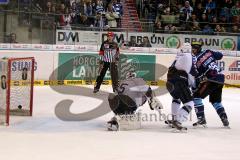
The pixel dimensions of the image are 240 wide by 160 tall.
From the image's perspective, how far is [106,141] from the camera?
8.16 m

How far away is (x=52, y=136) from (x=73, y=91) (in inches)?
226

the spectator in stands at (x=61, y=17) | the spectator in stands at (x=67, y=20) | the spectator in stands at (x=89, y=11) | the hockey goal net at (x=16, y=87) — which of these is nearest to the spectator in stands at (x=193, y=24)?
the spectator in stands at (x=89, y=11)

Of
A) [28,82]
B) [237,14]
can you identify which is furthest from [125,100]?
[237,14]

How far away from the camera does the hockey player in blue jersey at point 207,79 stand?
9672 mm

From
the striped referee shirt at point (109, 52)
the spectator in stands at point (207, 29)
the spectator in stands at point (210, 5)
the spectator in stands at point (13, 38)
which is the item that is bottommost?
the striped referee shirt at point (109, 52)

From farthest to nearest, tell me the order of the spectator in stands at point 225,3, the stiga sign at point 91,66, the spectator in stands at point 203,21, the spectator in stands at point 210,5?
the spectator in stands at point 225,3, the spectator in stands at point 210,5, the spectator in stands at point 203,21, the stiga sign at point 91,66

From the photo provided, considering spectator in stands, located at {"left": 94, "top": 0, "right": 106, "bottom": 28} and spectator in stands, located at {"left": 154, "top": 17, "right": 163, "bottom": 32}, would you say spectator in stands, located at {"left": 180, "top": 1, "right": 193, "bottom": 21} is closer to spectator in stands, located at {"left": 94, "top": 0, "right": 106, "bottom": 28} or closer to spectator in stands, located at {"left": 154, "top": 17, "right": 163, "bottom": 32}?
spectator in stands, located at {"left": 154, "top": 17, "right": 163, "bottom": 32}

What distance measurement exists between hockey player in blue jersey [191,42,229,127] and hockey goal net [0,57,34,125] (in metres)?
3.20

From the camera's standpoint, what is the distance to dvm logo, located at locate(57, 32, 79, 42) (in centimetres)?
1647

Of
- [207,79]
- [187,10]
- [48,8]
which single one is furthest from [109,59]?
[187,10]

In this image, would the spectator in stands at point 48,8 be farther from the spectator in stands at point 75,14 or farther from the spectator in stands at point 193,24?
the spectator in stands at point 193,24

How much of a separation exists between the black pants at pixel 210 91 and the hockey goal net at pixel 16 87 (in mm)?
3235

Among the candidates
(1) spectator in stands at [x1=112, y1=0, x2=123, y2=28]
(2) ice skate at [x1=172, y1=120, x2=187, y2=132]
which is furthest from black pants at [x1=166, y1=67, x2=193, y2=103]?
(1) spectator in stands at [x1=112, y1=0, x2=123, y2=28]

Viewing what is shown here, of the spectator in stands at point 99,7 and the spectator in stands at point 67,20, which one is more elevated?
the spectator in stands at point 99,7
